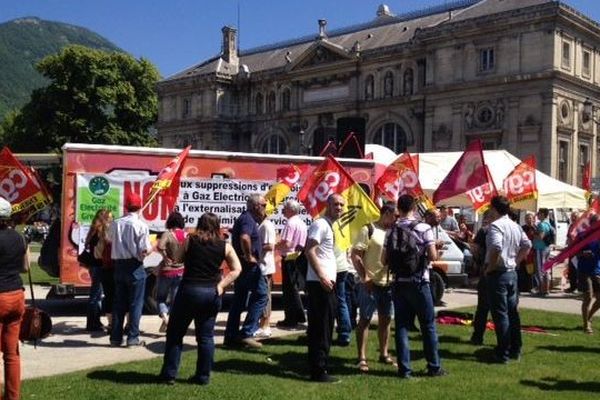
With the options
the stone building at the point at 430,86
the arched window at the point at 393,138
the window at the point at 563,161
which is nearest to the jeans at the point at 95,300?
the stone building at the point at 430,86

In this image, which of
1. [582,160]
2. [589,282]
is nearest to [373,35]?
[582,160]

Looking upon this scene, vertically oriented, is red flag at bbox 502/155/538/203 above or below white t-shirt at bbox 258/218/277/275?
above

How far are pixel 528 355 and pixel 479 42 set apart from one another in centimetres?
4150

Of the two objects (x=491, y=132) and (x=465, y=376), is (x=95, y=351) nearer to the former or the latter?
(x=465, y=376)

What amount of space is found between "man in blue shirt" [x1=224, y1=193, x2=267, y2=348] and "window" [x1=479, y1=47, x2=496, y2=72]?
134 ft

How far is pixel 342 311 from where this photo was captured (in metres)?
10.3

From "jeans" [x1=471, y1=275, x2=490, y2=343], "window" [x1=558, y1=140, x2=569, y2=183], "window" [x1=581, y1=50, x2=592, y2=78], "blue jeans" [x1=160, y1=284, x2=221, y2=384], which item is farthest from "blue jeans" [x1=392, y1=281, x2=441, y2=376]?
Result: "window" [x1=581, y1=50, x2=592, y2=78]

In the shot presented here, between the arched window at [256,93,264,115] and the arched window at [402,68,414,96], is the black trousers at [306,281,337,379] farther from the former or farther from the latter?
the arched window at [256,93,264,115]

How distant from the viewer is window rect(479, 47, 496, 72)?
48062 millimetres

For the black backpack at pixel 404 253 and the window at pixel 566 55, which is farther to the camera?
the window at pixel 566 55

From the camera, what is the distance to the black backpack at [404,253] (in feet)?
26.7

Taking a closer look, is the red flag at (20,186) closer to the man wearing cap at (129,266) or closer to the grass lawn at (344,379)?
the man wearing cap at (129,266)

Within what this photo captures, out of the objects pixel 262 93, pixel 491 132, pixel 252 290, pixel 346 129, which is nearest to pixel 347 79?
pixel 262 93

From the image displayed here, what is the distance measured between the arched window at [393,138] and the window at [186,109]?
945 inches
